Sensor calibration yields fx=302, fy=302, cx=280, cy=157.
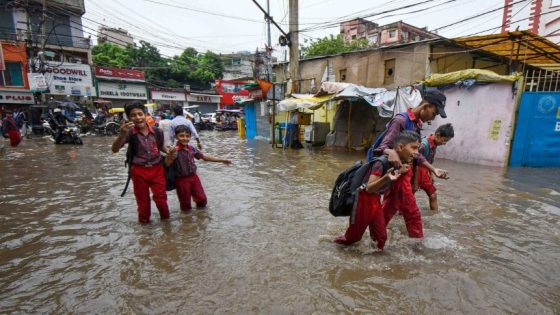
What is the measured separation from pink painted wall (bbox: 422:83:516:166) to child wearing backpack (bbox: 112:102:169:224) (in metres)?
9.16

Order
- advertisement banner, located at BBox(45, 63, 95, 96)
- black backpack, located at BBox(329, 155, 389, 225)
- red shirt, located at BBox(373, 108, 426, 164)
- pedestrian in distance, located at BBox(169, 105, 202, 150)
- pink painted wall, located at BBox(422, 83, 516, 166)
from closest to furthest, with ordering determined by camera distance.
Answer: black backpack, located at BBox(329, 155, 389, 225), red shirt, located at BBox(373, 108, 426, 164), pedestrian in distance, located at BBox(169, 105, 202, 150), pink painted wall, located at BBox(422, 83, 516, 166), advertisement banner, located at BBox(45, 63, 95, 96)

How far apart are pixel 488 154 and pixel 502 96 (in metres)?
1.70

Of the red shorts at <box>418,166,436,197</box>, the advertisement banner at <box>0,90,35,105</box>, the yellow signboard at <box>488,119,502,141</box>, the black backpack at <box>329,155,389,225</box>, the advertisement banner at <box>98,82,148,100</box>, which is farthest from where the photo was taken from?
the advertisement banner at <box>98,82,148,100</box>

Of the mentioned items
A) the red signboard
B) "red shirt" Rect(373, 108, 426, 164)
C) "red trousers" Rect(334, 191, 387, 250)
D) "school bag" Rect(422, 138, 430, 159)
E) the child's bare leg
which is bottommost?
the child's bare leg

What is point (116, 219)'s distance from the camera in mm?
4570

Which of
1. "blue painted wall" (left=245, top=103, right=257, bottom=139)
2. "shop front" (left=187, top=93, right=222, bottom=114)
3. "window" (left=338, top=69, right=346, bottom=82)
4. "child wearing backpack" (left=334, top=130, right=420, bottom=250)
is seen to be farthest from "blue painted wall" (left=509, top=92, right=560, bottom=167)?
"shop front" (left=187, top=93, right=222, bottom=114)

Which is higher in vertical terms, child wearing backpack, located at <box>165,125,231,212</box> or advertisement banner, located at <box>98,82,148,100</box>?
advertisement banner, located at <box>98,82,148,100</box>

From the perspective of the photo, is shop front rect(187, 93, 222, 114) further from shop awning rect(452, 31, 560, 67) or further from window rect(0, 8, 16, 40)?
shop awning rect(452, 31, 560, 67)

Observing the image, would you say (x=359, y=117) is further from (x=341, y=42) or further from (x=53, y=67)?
(x=53, y=67)

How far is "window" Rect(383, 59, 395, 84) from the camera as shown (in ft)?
46.9

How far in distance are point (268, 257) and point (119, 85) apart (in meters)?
33.9

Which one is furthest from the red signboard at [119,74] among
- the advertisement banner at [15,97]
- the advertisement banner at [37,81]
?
the advertisement banner at [37,81]

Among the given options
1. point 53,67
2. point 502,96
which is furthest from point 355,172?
point 53,67

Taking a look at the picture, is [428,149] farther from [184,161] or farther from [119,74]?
[119,74]
